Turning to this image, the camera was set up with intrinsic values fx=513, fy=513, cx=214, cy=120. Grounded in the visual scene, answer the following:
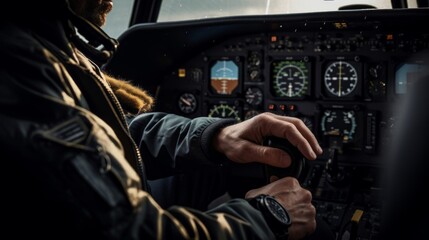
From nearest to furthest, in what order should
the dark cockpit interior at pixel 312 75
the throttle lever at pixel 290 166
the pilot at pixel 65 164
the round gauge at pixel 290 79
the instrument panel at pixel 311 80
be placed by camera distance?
the pilot at pixel 65 164 → the throttle lever at pixel 290 166 → the dark cockpit interior at pixel 312 75 → the instrument panel at pixel 311 80 → the round gauge at pixel 290 79

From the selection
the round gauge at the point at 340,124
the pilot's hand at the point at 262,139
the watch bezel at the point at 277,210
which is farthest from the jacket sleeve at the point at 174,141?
the round gauge at the point at 340,124

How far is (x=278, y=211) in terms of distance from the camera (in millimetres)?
903

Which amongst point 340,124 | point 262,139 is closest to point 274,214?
point 262,139

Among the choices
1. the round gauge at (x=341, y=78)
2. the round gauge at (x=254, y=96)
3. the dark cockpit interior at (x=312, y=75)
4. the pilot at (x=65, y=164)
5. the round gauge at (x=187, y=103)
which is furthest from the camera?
the round gauge at (x=187, y=103)

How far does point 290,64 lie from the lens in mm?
A: 2959

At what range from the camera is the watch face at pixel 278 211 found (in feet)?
2.90

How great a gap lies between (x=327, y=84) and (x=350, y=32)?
0.32 meters

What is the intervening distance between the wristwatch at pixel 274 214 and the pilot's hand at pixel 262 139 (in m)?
0.13

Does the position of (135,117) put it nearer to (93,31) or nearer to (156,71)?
(93,31)

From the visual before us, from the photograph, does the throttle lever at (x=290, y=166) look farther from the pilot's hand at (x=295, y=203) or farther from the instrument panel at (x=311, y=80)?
the instrument panel at (x=311, y=80)

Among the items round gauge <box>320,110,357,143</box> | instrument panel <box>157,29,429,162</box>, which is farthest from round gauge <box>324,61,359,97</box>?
round gauge <box>320,110,357,143</box>

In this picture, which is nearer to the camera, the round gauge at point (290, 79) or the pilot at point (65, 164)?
the pilot at point (65, 164)

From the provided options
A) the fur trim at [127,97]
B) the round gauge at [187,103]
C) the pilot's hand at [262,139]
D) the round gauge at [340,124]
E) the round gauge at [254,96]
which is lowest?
the round gauge at [340,124]

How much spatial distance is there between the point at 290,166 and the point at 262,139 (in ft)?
0.46
